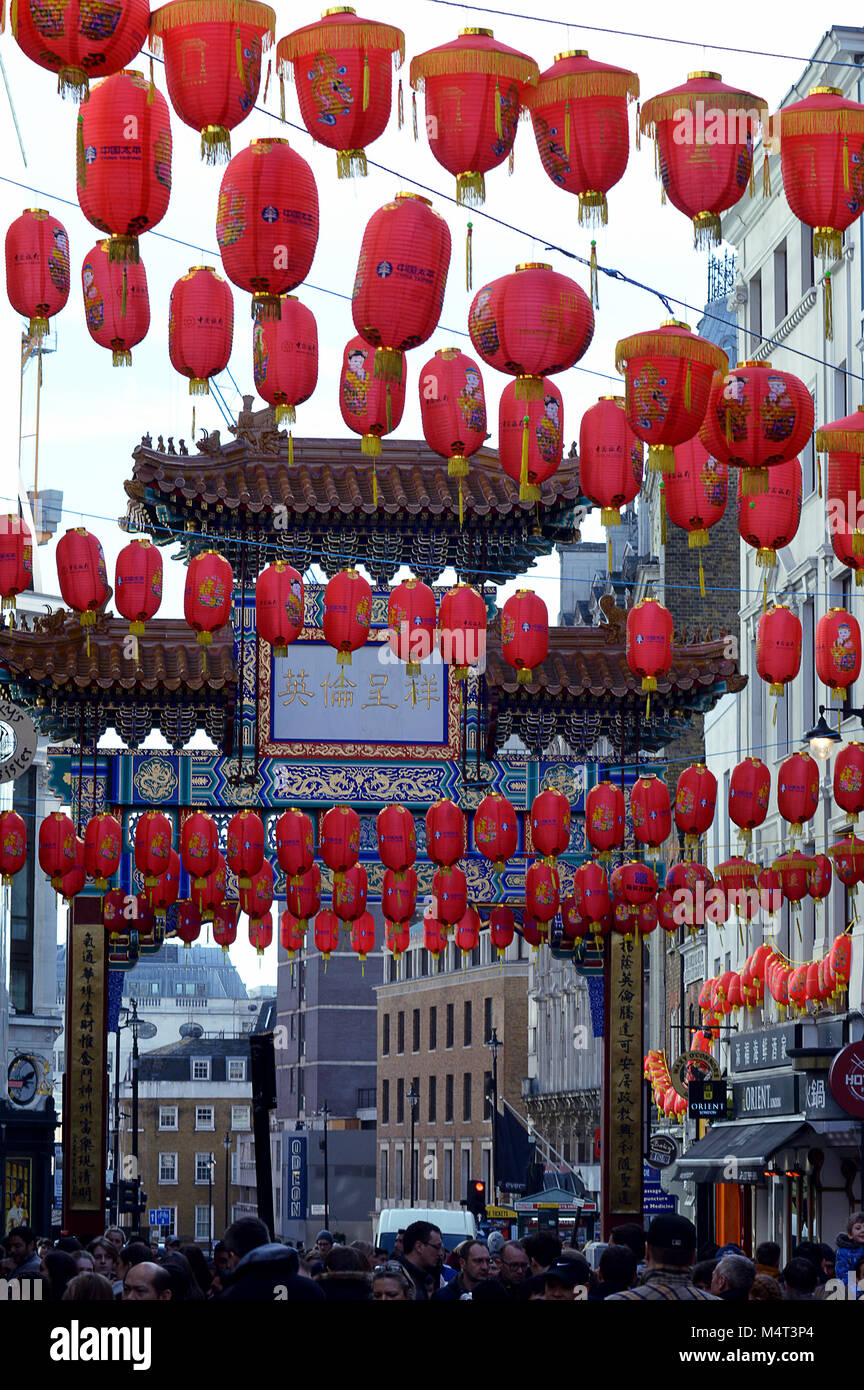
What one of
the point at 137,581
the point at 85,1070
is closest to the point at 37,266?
the point at 137,581

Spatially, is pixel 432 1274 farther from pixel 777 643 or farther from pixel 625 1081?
pixel 625 1081

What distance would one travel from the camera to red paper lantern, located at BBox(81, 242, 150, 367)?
49.5 ft

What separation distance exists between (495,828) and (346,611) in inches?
177

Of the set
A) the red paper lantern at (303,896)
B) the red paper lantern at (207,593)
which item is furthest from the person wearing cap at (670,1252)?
the red paper lantern at (303,896)

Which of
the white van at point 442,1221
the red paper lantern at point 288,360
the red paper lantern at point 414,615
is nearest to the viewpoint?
the red paper lantern at point 288,360

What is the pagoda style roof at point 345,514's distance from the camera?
91.1 feet

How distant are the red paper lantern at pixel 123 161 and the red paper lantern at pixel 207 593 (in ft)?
32.3

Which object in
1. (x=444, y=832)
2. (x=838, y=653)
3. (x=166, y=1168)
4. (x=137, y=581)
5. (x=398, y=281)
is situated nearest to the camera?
(x=398, y=281)

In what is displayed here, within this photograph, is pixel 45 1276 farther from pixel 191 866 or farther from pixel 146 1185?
pixel 146 1185

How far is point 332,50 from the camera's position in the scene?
12688mm

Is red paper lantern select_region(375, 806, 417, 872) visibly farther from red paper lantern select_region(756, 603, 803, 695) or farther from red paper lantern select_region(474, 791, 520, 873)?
red paper lantern select_region(756, 603, 803, 695)

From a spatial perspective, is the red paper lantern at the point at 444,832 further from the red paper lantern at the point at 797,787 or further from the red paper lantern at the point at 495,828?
the red paper lantern at the point at 797,787

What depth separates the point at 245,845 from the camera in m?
26.9
